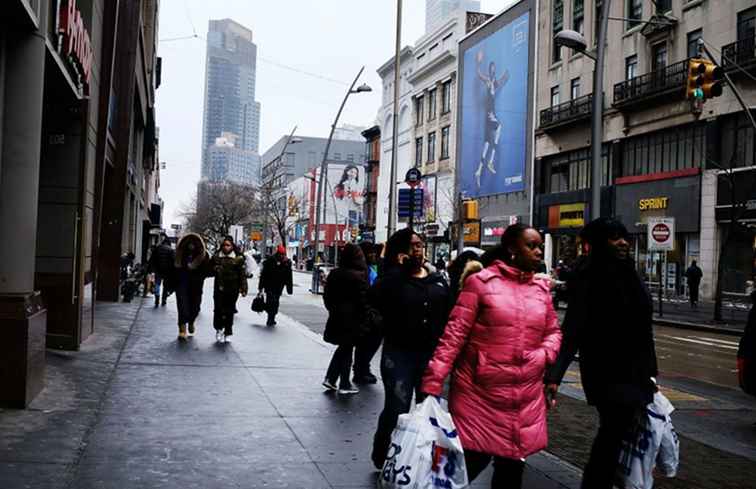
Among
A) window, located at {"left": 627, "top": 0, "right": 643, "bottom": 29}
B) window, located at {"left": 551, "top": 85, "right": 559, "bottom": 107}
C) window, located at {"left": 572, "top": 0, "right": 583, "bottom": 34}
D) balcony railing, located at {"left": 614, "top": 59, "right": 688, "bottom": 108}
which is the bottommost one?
balcony railing, located at {"left": 614, "top": 59, "right": 688, "bottom": 108}

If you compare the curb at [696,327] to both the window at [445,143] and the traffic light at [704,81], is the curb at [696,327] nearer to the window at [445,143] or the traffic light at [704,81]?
the traffic light at [704,81]

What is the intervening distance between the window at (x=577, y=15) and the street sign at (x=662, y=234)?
20.7 m

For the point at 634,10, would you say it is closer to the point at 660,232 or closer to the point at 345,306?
the point at 660,232

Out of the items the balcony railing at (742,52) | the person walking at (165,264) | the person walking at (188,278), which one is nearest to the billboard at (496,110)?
the balcony railing at (742,52)

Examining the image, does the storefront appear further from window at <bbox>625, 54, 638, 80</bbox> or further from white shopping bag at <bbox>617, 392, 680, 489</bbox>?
white shopping bag at <bbox>617, 392, 680, 489</bbox>

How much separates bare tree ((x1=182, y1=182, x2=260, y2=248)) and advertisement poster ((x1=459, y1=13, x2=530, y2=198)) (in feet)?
95.9

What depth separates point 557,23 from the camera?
147ft

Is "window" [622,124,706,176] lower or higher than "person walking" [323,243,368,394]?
higher

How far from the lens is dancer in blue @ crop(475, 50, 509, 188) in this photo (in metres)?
51.1

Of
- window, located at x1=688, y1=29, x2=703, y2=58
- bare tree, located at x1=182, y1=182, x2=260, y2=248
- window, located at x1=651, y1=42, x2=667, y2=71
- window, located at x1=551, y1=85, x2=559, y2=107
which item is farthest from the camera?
bare tree, located at x1=182, y1=182, x2=260, y2=248

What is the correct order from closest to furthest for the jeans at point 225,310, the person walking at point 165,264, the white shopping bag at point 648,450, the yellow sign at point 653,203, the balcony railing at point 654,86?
the white shopping bag at point 648,450, the jeans at point 225,310, the person walking at point 165,264, the balcony railing at point 654,86, the yellow sign at point 653,203

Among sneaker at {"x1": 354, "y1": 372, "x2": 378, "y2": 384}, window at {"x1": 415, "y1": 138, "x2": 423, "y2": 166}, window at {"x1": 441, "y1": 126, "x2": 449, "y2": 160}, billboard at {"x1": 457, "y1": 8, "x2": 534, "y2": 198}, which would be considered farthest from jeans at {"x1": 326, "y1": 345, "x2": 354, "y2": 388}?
window at {"x1": 415, "y1": 138, "x2": 423, "y2": 166}

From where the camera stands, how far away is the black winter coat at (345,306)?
29.4 ft

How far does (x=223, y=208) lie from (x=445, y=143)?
27.8 meters
